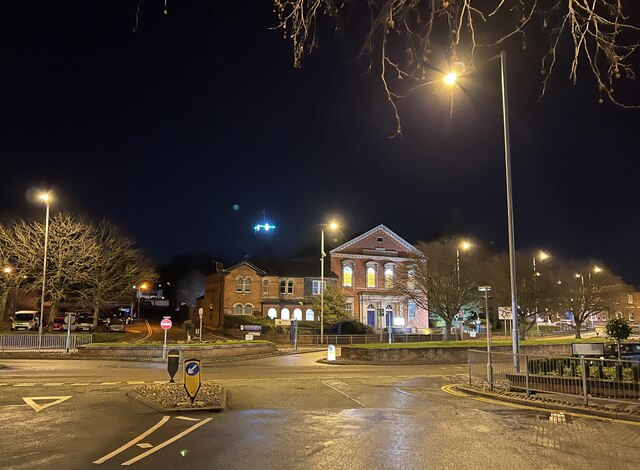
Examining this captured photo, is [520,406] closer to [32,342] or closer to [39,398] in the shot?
[39,398]

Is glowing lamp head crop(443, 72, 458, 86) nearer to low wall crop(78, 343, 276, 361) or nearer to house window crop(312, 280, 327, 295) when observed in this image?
low wall crop(78, 343, 276, 361)

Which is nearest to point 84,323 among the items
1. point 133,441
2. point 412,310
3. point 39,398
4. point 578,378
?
point 412,310

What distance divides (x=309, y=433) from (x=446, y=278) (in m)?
37.1

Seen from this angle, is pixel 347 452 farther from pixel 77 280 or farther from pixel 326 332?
pixel 326 332

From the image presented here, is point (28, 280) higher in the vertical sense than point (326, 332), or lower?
higher

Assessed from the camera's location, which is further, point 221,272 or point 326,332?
point 221,272

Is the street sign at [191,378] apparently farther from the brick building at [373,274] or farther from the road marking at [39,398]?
the brick building at [373,274]

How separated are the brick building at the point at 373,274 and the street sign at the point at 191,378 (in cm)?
5319

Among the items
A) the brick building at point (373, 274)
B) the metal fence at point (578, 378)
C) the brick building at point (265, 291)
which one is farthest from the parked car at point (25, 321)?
the metal fence at point (578, 378)

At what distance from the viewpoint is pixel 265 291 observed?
213 feet

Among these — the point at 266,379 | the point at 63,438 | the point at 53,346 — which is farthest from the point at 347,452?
the point at 53,346

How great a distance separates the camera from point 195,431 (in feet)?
34.1

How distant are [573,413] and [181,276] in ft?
349

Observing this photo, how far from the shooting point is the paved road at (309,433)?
817 cm
